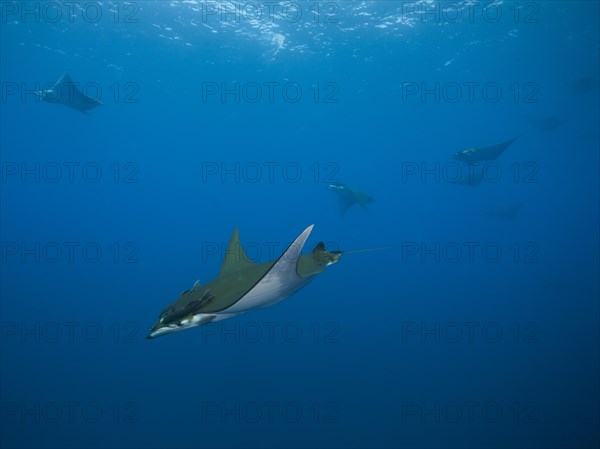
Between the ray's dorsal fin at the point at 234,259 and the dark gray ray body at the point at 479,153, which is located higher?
the dark gray ray body at the point at 479,153

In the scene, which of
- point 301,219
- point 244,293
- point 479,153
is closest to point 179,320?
point 244,293

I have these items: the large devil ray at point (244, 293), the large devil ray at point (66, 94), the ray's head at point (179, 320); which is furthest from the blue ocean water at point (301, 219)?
the ray's head at point (179, 320)

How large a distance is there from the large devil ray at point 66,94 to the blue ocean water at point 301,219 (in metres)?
8.91

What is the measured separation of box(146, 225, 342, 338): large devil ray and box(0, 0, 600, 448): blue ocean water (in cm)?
1004

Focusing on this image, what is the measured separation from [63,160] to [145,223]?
10.0 m

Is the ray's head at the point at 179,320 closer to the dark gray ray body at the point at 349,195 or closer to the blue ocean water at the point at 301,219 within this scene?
the dark gray ray body at the point at 349,195

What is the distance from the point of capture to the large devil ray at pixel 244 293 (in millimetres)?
2934

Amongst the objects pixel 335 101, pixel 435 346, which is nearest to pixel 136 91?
pixel 335 101

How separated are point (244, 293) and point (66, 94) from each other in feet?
30.0

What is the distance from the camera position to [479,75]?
21.0 m

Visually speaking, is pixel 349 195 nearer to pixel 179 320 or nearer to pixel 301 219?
pixel 179 320

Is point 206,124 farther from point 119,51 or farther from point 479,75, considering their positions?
point 479,75

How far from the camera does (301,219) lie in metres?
40.5

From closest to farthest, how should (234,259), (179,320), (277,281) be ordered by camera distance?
(179,320) → (277,281) → (234,259)
